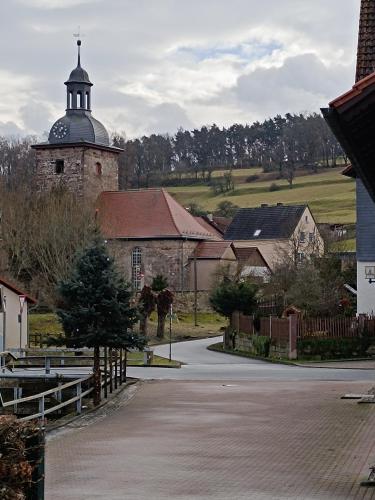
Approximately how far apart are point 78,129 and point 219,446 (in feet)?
241

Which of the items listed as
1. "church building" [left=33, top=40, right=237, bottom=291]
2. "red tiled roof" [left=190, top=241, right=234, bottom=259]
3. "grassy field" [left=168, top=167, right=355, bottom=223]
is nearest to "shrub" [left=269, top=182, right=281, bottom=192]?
"grassy field" [left=168, top=167, right=355, bottom=223]

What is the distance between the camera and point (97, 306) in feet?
79.4

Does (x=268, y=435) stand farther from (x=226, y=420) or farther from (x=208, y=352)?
(x=208, y=352)

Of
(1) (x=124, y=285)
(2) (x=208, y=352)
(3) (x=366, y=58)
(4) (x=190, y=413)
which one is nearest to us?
(3) (x=366, y=58)

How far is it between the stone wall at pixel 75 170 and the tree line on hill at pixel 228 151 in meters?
54.7

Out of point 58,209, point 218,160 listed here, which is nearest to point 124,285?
point 58,209

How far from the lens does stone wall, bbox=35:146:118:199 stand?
86688 mm

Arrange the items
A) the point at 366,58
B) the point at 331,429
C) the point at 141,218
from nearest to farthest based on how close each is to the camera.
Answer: the point at 366,58 < the point at 331,429 < the point at 141,218

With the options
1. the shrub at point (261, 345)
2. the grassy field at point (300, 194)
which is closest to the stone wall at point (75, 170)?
the grassy field at point (300, 194)

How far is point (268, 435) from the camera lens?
17.7m

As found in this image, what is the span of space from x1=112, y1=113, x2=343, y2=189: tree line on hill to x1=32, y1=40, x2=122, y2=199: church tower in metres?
54.4

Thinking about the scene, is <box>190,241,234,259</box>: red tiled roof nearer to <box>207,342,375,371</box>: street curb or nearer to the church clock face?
the church clock face

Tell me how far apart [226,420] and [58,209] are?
50567 mm

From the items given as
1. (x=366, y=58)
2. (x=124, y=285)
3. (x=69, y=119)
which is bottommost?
(x=124, y=285)
